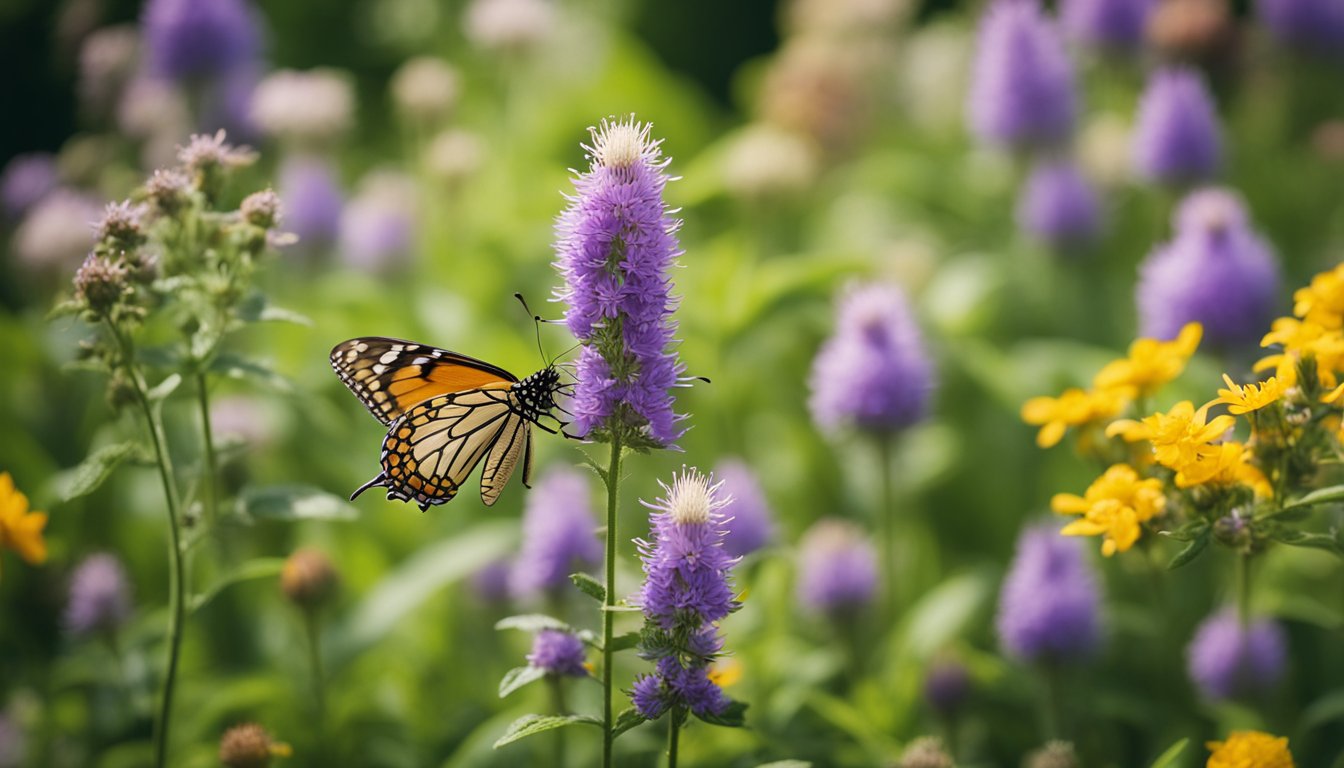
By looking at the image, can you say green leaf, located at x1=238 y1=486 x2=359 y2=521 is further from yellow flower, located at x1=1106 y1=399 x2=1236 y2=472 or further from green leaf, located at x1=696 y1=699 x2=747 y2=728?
yellow flower, located at x1=1106 y1=399 x2=1236 y2=472

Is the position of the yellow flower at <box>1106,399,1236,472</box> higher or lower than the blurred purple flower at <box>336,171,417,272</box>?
lower

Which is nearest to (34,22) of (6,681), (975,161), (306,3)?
(306,3)

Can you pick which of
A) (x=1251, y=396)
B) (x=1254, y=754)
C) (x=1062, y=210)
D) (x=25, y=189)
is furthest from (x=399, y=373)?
(x=25, y=189)

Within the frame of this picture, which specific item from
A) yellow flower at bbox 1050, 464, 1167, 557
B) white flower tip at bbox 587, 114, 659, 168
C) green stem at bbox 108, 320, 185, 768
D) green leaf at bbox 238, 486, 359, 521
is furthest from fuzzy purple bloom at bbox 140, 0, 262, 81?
yellow flower at bbox 1050, 464, 1167, 557

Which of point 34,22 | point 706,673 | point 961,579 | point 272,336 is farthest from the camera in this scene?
point 34,22

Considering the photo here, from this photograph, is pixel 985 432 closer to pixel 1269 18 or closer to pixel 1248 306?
pixel 1248 306

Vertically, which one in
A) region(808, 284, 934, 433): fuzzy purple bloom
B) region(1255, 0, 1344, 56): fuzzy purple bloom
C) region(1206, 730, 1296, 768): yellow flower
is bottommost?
region(1206, 730, 1296, 768): yellow flower

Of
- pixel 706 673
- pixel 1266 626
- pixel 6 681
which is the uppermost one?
pixel 6 681
